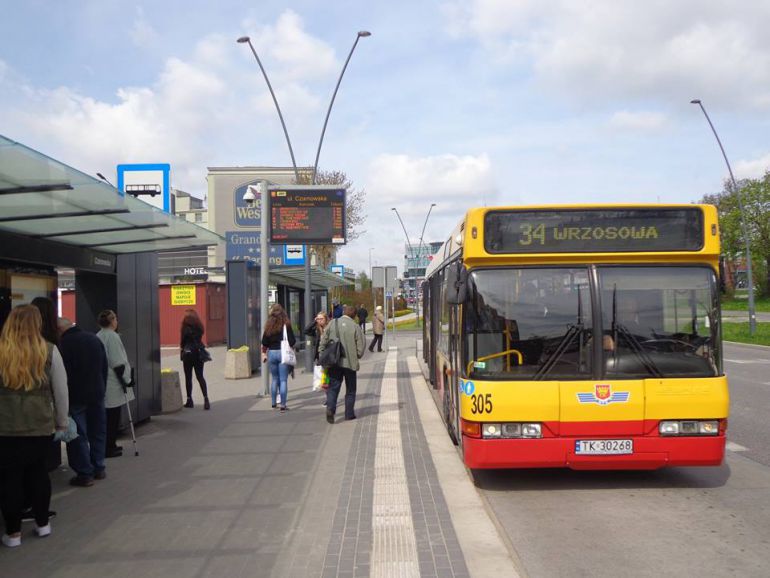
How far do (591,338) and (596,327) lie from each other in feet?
0.36

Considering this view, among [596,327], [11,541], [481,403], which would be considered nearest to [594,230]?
[596,327]

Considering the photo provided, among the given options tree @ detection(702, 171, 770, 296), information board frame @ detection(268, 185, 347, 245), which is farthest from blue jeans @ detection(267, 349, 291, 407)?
tree @ detection(702, 171, 770, 296)

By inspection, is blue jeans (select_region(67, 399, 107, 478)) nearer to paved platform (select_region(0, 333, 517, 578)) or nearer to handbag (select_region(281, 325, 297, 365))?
paved platform (select_region(0, 333, 517, 578))

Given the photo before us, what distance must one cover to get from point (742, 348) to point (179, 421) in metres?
22.7

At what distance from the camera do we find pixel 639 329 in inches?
253

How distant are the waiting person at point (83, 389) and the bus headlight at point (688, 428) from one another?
5305 millimetres

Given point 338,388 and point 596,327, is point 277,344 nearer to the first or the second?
point 338,388

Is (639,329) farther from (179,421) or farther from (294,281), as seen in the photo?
(294,281)

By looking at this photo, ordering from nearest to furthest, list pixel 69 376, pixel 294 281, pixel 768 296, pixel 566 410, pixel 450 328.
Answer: pixel 566 410 → pixel 69 376 → pixel 450 328 → pixel 294 281 → pixel 768 296

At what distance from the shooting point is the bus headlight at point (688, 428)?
6.27 metres

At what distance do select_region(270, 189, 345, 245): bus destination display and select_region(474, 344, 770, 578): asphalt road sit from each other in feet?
26.4

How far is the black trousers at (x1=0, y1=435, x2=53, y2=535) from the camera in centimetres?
509

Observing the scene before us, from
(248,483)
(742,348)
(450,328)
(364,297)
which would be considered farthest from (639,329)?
(364,297)

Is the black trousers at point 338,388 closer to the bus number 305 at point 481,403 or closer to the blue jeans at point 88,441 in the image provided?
the blue jeans at point 88,441
